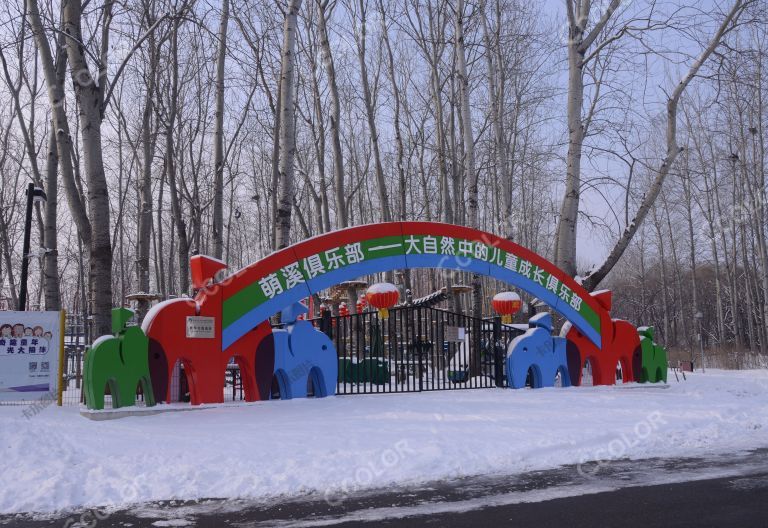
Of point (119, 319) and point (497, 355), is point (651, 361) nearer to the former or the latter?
point (497, 355)

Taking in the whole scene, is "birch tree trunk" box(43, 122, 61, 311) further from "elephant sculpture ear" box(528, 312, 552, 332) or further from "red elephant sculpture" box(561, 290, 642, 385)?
"red elephant sculpture" box(561, 290, 642, 385)

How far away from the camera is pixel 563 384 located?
1365 cm

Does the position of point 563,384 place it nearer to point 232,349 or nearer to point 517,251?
point 517,251

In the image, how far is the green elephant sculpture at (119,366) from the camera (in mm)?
9031

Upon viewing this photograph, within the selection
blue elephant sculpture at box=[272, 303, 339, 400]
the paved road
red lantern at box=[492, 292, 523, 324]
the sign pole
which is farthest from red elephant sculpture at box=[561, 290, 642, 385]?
the sign pole

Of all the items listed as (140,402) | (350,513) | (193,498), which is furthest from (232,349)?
(350,513)

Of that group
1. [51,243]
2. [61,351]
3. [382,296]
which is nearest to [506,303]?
[382,296]

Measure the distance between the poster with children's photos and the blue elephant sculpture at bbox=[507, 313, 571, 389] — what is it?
831cm

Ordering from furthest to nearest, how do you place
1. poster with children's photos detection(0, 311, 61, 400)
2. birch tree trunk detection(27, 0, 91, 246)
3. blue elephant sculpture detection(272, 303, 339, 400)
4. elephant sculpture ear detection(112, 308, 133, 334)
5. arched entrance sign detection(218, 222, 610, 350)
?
1. birch tree trunk detection(27, 0, 91, 246)
2. blue elephant sculpture detection(272, 303, 339, 400)
3. arched entrance sign detection(218, 222, 610, 350)
4. poster with children's photos detection(0, 311, 61, 400)
5. elephant sculpture ear detection(112, 308, 133, 334)

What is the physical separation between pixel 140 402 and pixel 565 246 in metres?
9.73

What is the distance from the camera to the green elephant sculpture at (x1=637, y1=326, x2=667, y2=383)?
1461 centimetres

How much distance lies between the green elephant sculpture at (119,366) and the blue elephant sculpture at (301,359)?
2124 mm

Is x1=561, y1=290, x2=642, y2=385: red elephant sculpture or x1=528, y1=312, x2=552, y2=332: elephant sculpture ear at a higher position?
x1=528, y1=312, x2=552, y2=332: elephant sculpture ear

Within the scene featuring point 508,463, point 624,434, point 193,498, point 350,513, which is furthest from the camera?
point 624,434
